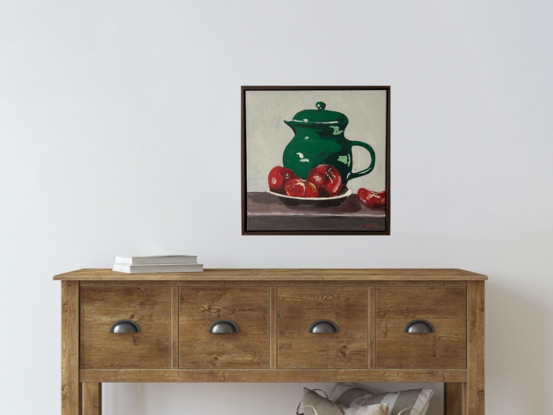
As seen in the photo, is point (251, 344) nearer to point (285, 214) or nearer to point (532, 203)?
point (285, 214)

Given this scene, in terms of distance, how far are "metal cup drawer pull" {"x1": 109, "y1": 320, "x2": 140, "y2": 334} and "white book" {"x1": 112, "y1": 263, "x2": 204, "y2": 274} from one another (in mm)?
191

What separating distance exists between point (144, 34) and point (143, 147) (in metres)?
0.53

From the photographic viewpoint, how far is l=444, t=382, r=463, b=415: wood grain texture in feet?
7.20

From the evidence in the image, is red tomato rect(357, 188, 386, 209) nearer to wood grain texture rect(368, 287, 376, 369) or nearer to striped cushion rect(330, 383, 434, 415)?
wood grain texture rect(368, 287, 376, 369)

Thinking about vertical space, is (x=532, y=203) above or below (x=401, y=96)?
below

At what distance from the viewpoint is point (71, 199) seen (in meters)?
2.42

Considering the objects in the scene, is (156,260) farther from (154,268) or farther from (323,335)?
(323,335)

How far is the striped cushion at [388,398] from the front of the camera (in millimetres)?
2123

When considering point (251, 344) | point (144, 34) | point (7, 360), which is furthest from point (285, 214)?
point (7, 360)

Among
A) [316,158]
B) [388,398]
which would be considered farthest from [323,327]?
[316,158]

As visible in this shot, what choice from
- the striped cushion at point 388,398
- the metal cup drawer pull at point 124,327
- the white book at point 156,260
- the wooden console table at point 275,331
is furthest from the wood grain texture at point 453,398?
the metal cup drawer pull at point 124,327

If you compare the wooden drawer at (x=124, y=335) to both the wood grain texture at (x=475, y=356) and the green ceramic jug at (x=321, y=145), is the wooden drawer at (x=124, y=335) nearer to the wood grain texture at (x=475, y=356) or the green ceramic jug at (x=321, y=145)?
the green ceramic jug at (x=321, y=145)

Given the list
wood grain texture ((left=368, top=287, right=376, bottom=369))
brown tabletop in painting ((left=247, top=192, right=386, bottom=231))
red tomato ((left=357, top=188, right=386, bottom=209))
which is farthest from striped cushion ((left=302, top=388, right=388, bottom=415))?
red tomato ((left=357, top=188, right=386, bottom=209))

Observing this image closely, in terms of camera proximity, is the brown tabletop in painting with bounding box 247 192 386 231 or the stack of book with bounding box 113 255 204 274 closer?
the stack of book with bounding box 113 255 204 274
